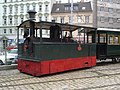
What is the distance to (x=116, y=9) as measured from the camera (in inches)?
2749

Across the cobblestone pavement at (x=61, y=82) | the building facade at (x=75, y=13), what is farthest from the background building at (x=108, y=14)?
the cobblestone pavement at (x=61, y=82)

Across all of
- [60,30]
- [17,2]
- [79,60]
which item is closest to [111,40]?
[79,60]

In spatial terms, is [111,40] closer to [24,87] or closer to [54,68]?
[54,68]

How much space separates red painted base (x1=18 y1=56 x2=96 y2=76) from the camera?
489 inches

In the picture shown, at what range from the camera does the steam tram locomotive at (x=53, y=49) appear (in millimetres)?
12500

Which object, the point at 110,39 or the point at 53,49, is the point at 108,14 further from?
the point at 53,49

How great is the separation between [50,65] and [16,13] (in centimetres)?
5902

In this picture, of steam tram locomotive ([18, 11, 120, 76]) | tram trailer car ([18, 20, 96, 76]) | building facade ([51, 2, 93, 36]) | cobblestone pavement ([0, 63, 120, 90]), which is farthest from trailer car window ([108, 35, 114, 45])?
building facade ([51, 2, 93, 36])

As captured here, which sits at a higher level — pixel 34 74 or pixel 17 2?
pixel 17 2

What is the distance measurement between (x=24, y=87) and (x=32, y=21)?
13.1ft

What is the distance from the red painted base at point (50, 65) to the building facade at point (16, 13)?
51986 mm

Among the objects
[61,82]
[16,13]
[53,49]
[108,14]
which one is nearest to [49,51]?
[53,49]

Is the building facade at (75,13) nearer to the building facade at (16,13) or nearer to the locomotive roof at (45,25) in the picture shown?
the building facade at (16,13)

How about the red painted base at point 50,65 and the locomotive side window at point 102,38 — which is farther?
the locomotive side window at point 102,38
